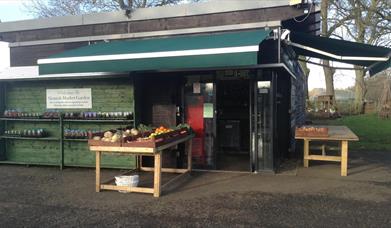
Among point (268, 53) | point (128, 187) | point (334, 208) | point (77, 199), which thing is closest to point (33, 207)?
point (77, 199)

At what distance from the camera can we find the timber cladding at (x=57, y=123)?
8.48 metres

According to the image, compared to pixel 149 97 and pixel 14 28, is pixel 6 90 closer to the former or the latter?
pixel 14 28

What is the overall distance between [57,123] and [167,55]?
3941mm

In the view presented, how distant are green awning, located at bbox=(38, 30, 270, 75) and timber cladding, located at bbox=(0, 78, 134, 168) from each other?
1.16 m

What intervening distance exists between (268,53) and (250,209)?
3.37m

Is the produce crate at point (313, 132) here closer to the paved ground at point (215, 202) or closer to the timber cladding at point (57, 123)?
the paved ground at point (215, 202)

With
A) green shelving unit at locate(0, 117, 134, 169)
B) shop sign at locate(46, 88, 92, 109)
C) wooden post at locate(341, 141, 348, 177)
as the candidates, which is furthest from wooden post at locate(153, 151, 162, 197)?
wooden post at locate(341, 141, 348, 177)

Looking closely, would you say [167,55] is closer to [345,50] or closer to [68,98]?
[68,98]

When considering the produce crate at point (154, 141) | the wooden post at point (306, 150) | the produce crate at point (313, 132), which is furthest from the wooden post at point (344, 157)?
the produce crate at point (154, 141)

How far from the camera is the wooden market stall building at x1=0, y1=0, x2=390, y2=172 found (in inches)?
277

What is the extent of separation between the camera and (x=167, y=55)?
6.39 meters

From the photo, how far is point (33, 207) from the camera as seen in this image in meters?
5.68

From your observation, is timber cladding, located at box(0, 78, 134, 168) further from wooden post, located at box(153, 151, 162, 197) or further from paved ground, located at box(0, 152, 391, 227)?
wooden post, located at box(153, 151, 162, 197)

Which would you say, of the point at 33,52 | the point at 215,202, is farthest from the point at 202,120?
the point at 33,52
